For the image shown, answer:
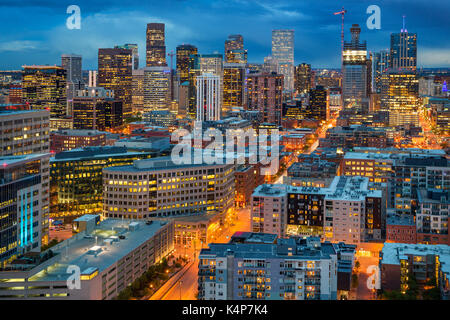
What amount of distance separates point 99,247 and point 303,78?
93299mm

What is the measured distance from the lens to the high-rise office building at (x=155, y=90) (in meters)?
80.2

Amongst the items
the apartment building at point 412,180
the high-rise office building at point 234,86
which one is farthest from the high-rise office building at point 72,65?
the apartment building at point 412,180

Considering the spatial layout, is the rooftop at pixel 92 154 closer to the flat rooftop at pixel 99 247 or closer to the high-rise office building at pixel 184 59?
the flat rooftop at pixel 99 247

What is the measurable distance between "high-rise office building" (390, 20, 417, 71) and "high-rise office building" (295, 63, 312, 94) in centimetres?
1757

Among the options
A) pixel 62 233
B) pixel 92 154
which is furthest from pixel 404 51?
pixel 62 233

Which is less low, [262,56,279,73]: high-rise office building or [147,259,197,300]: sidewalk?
[262,56,279,73]: high-rise office building

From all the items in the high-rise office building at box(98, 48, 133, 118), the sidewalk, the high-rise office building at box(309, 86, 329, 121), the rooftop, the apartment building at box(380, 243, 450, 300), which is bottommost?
the sidewalk

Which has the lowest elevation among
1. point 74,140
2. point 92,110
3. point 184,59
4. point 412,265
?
point 412,265

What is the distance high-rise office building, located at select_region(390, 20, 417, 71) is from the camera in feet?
302

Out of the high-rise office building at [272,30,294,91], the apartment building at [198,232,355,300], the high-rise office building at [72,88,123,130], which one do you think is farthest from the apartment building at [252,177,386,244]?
the high-rise office building at [272,30,294,91]

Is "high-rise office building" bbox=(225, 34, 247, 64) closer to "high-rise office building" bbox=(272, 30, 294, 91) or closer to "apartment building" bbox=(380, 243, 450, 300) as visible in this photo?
"high-rise office building" bbox=(272, 30, 294, 91)

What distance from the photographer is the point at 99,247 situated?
16.1 m

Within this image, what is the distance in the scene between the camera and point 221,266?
47.1ft

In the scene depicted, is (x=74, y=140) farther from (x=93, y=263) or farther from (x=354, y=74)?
(x=354, y=74)
